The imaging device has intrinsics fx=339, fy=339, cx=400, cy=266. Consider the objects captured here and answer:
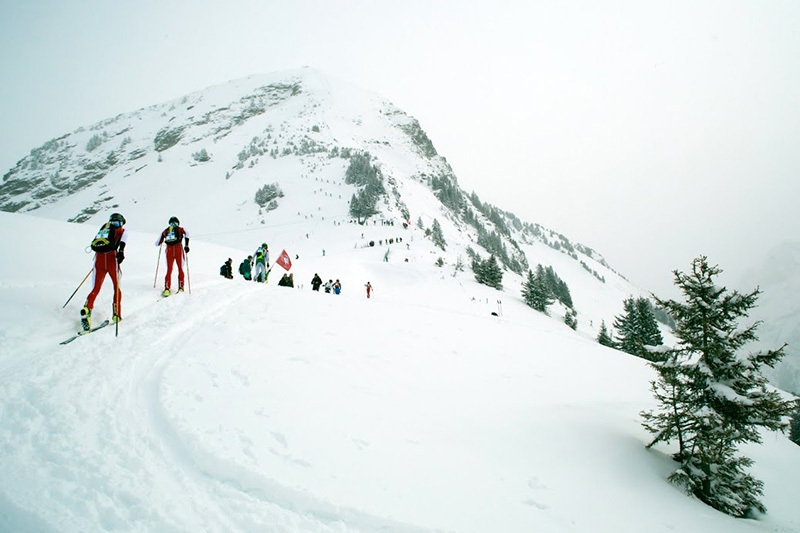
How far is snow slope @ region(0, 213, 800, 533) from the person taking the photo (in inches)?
108

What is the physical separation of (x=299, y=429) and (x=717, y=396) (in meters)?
5.90

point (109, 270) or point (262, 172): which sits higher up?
point (262, 172)

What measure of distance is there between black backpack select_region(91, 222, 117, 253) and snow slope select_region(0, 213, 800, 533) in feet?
4.17

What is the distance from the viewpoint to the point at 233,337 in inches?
251

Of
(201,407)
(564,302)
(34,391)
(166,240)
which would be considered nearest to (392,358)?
(201,407)

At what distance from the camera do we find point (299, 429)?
3.81 metres

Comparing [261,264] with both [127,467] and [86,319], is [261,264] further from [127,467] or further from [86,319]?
[127,467]

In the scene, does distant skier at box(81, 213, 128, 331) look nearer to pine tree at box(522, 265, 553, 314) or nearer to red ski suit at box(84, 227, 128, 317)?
red ski suit at box(84, 227, 128, 317)

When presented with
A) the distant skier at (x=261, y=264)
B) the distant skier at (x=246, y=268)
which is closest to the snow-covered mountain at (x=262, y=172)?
the distant skier at (x=261, y=264)

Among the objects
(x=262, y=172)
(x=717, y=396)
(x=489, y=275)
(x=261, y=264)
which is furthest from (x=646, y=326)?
(x=262, y=172)

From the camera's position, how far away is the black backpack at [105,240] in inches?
250

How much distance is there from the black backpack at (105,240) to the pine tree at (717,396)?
9836 mm

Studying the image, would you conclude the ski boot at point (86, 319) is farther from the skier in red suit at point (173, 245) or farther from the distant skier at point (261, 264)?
the distant skier at point (261, 264)

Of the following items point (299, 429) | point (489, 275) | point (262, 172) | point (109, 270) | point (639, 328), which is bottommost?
point (299, 429)
